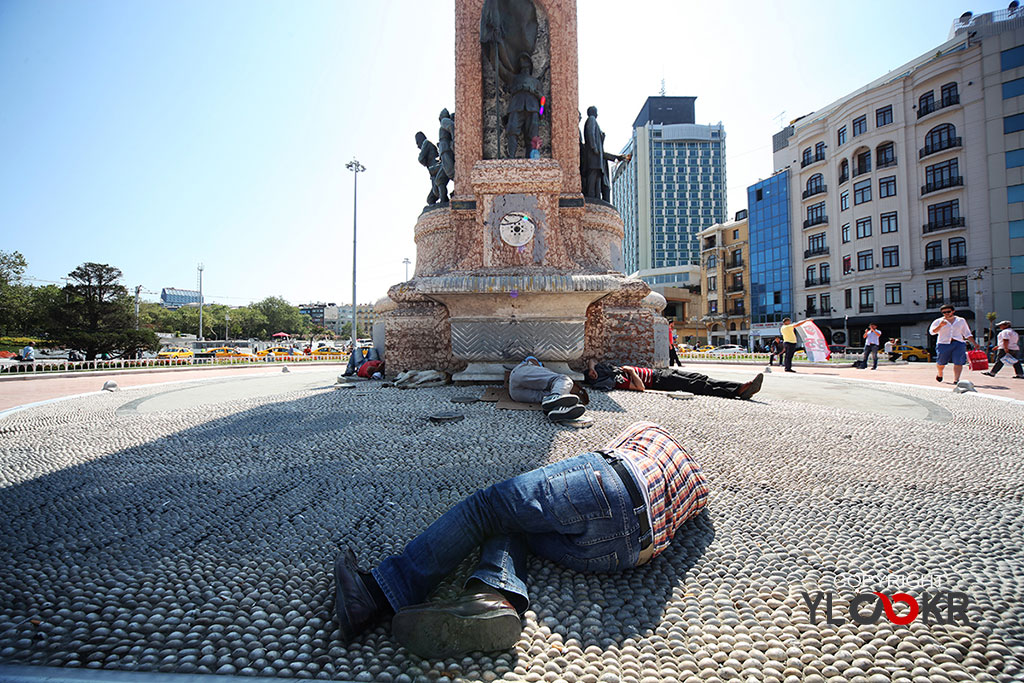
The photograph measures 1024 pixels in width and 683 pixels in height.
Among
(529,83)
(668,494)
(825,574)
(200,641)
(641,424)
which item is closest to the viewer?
(200,641)

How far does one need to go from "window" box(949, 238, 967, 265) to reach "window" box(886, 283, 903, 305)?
132 inches

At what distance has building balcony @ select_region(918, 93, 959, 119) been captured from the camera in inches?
1129

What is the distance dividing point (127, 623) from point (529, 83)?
843 cm

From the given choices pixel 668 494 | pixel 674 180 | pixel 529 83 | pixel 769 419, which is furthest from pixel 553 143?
pixel 674 180

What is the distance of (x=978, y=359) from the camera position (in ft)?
29.9

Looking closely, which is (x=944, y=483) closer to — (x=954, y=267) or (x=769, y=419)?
(x=769, y=419)

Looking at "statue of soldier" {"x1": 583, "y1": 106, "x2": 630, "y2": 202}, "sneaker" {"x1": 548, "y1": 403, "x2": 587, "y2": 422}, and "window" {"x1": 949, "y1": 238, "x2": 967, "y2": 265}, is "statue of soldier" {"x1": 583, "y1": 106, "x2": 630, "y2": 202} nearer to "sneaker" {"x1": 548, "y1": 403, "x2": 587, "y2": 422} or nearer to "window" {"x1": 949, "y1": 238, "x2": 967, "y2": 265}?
"sneaker" {"x1": 548, "y1": 403, "x2": 587, "y2": 422}

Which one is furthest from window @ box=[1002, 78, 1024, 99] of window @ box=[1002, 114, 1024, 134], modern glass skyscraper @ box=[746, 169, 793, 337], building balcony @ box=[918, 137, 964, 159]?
modern glass skyscraper @ box=[746, 169, 793, 337]

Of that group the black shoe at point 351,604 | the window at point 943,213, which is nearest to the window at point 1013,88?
the window at point 943,213

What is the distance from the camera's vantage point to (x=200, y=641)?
1.36 metres

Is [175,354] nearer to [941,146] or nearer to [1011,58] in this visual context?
[941,146]

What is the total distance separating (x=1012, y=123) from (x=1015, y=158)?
214cm

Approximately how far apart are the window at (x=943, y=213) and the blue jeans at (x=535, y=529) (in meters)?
39.5

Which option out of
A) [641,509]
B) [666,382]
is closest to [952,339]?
[666,382]
